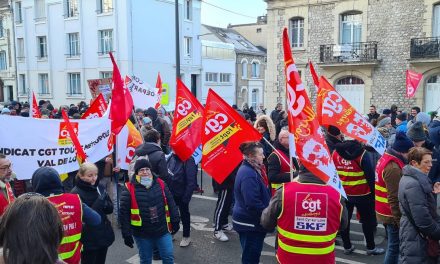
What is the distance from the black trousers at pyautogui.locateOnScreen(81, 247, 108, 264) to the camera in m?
4.28

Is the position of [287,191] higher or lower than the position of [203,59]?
lower

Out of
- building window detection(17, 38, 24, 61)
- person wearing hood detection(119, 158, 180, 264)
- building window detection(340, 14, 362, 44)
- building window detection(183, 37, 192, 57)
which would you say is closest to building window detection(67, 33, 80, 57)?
building window detection(17, 38, 24, 61)

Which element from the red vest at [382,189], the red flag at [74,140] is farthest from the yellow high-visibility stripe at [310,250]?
the red flag at [74,140]

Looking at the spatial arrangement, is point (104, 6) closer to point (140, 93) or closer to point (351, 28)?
point (351, 28)

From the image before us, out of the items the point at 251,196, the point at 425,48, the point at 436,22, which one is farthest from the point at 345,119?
the point at 436,22

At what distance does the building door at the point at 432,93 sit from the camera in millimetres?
18094

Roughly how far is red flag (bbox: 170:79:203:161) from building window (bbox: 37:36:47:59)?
29209 millimetres

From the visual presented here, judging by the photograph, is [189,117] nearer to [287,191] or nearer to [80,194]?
[80,194]

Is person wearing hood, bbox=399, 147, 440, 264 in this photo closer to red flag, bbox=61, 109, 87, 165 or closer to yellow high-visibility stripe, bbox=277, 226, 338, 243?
yellow high-visibility stripe, bbox=277, 226, 338, 243

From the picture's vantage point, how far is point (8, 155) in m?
4.88

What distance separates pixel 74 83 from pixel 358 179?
94.7 ft

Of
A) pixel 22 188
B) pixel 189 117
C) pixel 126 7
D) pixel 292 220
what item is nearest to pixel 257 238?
pixel 292 220

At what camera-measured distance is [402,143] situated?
15.3 ft

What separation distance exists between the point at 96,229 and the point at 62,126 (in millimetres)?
1821
